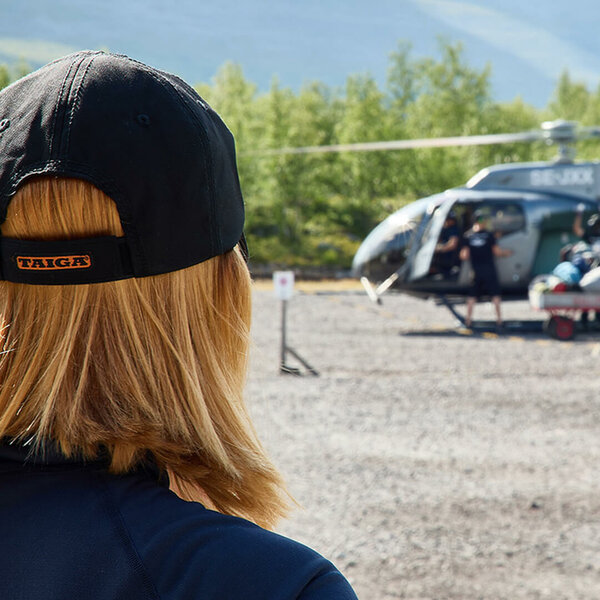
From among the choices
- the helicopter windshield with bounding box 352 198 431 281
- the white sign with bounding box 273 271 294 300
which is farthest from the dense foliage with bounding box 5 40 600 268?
the white sign with bounding box 273 271 294 300

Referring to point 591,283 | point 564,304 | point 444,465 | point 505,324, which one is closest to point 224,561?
point 444,465

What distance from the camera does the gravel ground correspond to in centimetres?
358

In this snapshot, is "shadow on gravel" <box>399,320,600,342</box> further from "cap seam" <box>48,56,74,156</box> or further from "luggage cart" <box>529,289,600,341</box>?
"cap seam" <box>48,56,74,156</box>

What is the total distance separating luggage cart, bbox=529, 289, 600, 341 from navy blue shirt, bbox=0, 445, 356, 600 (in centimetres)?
1098

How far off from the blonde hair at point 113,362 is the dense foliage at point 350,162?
31041 millimetres

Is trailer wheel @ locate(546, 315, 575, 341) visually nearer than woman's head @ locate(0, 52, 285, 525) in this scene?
No

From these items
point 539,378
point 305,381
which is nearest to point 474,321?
point 539,378

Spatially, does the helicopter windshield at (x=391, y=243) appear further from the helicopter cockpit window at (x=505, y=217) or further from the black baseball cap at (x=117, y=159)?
the black baseball cap at (x=117, y=159)

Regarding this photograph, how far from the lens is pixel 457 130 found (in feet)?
126

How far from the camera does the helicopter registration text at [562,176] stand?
41.8 ft

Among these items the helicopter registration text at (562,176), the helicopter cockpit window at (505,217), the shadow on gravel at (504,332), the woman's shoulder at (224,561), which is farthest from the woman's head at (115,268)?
the helicopter registration text at (562,176)

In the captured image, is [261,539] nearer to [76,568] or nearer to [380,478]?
[76,568]

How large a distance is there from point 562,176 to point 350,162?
2463 centimetres

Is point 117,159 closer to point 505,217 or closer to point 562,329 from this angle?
point 562,329
